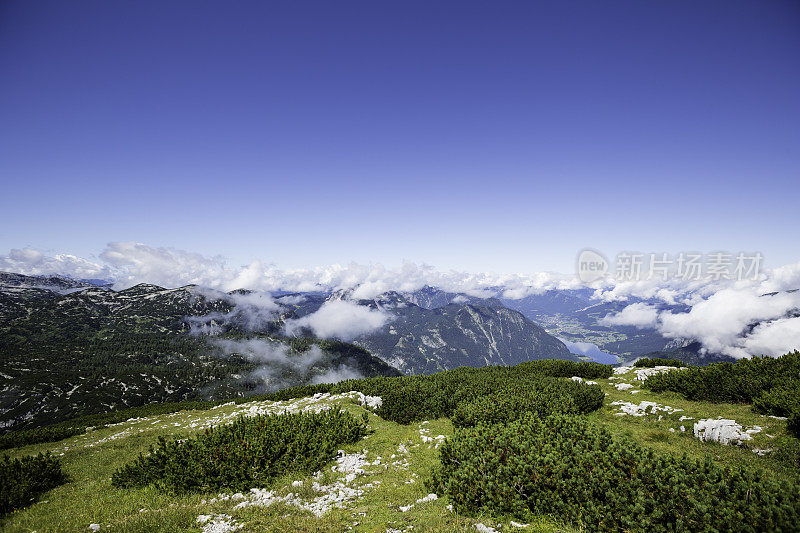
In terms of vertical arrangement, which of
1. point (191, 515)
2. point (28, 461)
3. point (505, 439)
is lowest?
point (28, 461)

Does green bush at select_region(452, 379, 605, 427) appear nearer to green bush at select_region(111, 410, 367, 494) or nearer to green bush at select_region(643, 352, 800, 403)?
green bush at select_region(643, 352, 800, 403)

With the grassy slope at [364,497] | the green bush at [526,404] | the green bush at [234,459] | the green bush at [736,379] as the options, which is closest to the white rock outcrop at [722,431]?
the grassy slope at [364,497]

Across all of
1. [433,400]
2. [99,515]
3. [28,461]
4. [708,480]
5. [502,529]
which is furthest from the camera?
[433,400]

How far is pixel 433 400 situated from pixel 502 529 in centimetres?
1291

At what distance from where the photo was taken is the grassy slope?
8391 millimetres

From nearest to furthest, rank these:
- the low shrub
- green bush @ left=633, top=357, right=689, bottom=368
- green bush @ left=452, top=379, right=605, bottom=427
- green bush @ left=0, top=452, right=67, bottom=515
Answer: green bush @ left=0, top=452, right=67, bottom=515
green bush @ left=452, top=379, right=605, bottom=427
the low shrub
green bush @ left=633, top=357, right=689, bottom=368

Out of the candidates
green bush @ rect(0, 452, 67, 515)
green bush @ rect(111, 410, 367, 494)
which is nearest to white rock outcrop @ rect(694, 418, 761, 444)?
green bush @ rect(111, 410, 367, 494)

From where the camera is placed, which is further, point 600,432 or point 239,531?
point 600,432

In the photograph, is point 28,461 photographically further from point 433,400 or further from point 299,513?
point 433,400

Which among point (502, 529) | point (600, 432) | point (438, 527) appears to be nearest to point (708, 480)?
point (600, 432)

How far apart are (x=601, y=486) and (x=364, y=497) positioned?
7.02m

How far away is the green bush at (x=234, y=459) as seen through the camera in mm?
11148

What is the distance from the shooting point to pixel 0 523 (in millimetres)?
9758

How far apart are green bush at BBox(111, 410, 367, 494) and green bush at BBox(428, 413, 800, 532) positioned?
5.53 meters
